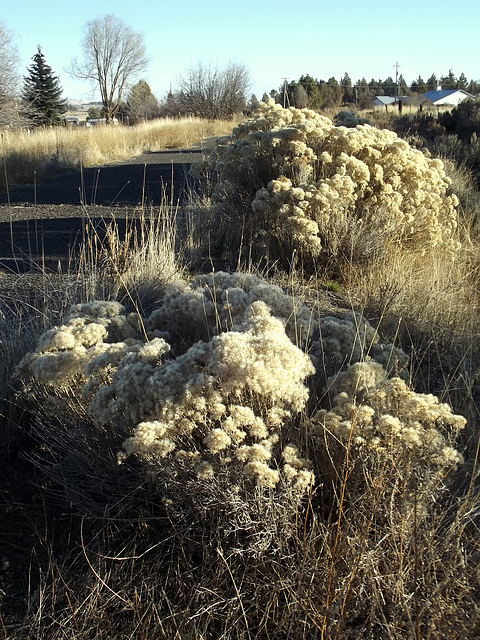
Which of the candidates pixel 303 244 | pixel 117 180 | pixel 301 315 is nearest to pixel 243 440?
pixel 301 315

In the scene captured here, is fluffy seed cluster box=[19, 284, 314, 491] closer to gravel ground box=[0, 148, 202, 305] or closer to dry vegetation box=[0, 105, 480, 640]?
dry vegetation box=[0, 105, 480, 640]

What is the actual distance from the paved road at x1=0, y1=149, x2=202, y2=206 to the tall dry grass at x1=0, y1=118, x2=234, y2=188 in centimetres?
52

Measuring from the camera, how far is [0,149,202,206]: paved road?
31.3 ft

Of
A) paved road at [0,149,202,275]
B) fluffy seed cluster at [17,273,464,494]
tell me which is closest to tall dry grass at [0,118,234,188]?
paved road at [0,149,202,275]

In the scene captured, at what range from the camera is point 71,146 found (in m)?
17.8

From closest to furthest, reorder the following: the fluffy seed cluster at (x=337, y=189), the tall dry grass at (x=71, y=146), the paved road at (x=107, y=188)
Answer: the fluffy seed cluster at (x=337, y=189), the paved road at (x=107, y=188), the tall dry grass at (x=71, y=146)

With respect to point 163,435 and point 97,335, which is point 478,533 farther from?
point 97,335

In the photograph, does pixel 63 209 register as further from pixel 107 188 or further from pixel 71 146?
pixel 71 146

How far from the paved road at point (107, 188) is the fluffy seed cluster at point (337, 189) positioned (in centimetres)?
210

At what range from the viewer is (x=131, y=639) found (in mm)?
1970

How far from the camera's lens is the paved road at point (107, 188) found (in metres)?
9.53

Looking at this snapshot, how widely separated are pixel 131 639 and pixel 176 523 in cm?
50

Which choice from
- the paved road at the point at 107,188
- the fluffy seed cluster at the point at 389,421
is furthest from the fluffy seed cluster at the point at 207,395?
the paved road at the point at 107,188

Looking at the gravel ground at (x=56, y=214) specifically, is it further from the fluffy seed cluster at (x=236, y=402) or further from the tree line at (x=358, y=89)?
the tree line at (x=358, y=89)
